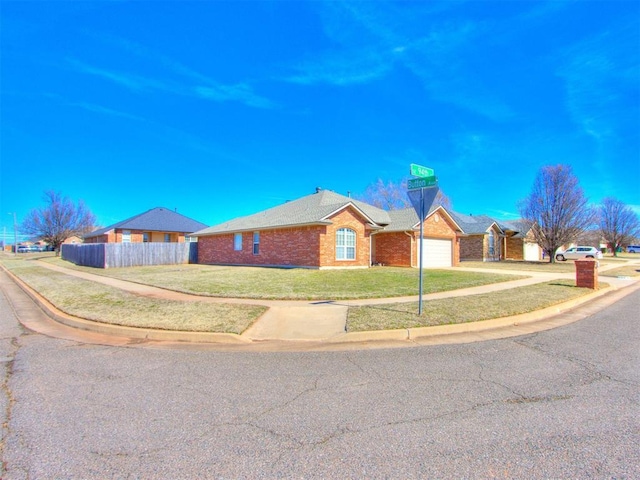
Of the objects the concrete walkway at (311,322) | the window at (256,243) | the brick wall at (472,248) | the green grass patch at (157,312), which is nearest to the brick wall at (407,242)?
the window at (256,243)

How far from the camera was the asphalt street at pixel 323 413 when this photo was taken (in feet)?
8.76

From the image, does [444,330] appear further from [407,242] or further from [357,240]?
[407,242]

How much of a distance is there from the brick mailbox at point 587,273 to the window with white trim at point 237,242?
66.0ft

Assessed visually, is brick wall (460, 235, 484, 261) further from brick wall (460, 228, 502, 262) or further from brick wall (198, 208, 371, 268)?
brick wall (198, 208, 371, 268)

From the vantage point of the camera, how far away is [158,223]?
133 feet

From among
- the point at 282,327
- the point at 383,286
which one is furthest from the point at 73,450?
the point at 383,286

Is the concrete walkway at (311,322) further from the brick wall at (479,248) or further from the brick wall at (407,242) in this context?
the brick wall at (479,248)

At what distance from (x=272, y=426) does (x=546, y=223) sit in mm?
38035

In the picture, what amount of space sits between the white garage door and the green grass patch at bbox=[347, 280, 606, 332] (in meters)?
13.0

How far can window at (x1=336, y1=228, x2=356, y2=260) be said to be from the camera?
21.0 metres

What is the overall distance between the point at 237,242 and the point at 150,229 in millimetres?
17938

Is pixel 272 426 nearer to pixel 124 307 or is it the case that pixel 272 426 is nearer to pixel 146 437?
pixel 146 437

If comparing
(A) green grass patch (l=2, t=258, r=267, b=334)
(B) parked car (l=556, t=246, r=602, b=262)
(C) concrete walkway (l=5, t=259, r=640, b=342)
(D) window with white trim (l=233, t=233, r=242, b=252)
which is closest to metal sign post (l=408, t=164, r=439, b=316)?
(C) concrete walkway (l=5, t=259, r=640, b=342)

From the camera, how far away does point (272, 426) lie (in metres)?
3.26
